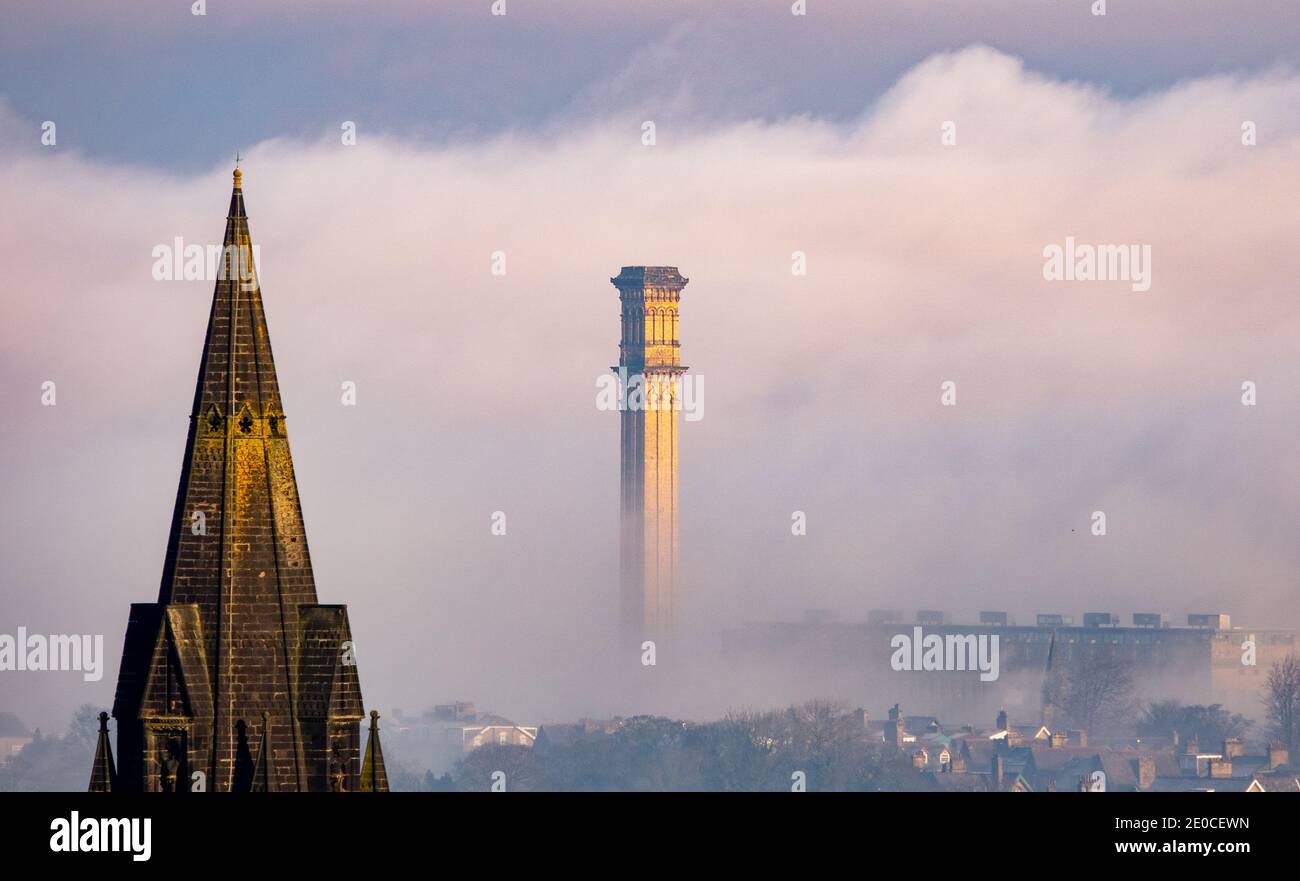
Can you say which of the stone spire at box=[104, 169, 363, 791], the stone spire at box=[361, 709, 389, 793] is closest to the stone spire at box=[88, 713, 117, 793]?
the stone spire at box=[104, 169, 363, 791]

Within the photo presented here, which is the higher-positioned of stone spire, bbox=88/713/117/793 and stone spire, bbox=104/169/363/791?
stone spire, bbox=104/169/363/791

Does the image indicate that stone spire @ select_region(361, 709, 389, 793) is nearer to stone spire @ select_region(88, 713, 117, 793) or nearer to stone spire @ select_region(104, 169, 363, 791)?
stone spire @ select_region(104, 169, 363, 791)

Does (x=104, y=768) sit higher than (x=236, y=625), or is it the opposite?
(x=236, y=625)

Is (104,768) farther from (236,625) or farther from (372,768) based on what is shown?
(372,768)

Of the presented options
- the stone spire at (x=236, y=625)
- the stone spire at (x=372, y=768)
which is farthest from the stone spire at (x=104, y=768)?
the stone spire at (x=372, y=768)

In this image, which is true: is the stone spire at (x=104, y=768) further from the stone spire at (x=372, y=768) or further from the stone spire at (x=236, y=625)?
the stone spire at (x=372, y=768)

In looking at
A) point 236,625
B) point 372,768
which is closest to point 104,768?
point 236,625
